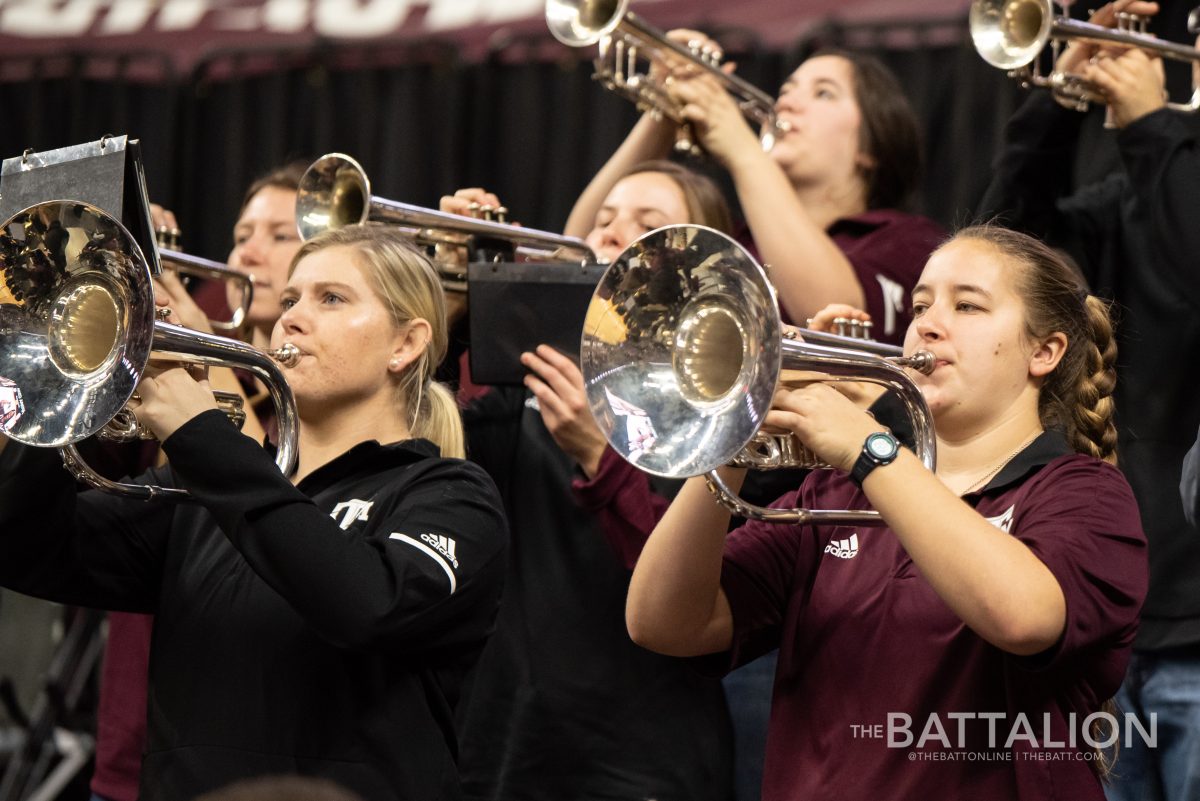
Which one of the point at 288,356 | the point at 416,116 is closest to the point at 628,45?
the point at 416,116

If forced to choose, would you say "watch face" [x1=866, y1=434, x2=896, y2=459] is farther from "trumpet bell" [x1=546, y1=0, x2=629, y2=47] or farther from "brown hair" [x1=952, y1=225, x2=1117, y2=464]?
"trumpet bell" [x1=546, y1=0, x2=629, y2=47]

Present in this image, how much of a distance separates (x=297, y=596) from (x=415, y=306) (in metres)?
0.80

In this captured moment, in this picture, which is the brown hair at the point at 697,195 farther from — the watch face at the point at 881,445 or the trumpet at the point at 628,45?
the watch face at the point at 881,445

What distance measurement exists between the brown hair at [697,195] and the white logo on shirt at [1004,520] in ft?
4.98

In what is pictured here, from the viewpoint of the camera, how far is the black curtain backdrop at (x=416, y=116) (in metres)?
4.44

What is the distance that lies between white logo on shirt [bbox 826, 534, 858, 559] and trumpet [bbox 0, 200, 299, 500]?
933 millimetres

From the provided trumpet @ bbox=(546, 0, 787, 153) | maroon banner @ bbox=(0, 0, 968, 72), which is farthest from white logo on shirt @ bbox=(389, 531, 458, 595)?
maroon banner @ bbox=(0, 0, 968, 72)

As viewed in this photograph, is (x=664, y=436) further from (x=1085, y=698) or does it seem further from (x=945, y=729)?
(x=1085, y=698)

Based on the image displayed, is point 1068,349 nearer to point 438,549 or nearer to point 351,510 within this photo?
point 438,549

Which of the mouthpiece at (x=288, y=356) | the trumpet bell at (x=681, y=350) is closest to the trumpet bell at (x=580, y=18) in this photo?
the mouthpiece at (x=288, y=356)

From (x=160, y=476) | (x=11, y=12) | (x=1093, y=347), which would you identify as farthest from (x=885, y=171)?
(x=11, y=12)

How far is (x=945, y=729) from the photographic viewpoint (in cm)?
226

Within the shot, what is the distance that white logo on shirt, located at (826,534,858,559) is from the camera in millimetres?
2527

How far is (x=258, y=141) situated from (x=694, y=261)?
3361 millimetres
